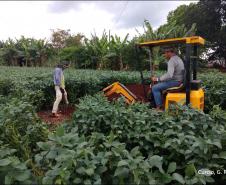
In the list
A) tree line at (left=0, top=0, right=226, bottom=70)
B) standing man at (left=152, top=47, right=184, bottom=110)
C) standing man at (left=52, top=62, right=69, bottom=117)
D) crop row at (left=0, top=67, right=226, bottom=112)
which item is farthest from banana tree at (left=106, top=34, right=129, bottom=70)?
standing man at (left=152, top=47, right=184, bottom=110)

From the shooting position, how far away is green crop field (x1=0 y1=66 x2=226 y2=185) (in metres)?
2.66

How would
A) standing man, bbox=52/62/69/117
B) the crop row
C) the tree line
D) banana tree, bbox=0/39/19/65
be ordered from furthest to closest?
banana tree, bbox=0/39/19/65 → the tree line → standing man, bbox=52/62/69/117 → the crop row

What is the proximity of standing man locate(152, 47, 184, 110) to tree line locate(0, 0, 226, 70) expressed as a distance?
13.2m

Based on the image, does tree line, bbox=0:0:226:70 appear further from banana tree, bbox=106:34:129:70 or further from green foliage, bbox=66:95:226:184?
green foliage, bbox=66:95:226:184

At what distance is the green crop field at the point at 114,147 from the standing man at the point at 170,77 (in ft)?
7.25

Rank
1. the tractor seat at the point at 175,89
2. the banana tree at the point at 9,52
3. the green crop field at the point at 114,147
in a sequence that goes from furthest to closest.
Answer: the banana tree at the point at 9,52 < the tractor seat at the point at 175,89 < the green crop field at the point at 114,147

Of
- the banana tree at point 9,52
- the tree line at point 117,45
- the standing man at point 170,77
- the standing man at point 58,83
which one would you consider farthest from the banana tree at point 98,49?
the standing man at point 170,77

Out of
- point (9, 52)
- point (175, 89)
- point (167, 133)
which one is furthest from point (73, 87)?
point (9, 52)

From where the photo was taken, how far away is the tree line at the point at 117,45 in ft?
79.1

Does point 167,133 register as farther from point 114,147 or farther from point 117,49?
point 117,49

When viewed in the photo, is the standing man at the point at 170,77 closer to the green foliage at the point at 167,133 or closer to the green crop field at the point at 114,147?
the green crop field at the point at 114,147

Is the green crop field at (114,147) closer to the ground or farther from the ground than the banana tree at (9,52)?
closer to the ground

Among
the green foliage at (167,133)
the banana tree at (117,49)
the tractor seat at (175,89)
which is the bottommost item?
the green foliage at (167,133)

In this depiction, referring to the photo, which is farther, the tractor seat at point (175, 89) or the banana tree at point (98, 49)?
the banana tree at point (98, 49)
